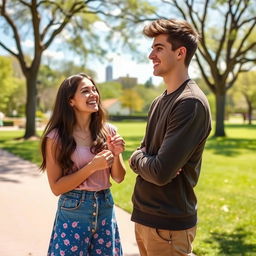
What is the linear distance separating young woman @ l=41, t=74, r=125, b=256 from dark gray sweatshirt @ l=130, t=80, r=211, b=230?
466 mm

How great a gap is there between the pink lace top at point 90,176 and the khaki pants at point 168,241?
0.63 m

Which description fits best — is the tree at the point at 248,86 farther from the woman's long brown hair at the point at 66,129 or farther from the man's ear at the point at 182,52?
the man's ear at the point at 182,52

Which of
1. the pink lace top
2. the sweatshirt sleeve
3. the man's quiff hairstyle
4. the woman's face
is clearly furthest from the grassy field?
the man's quiff hairstyle

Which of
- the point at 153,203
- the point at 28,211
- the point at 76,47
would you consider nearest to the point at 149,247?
the point at 153,203

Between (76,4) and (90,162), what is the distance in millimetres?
20725

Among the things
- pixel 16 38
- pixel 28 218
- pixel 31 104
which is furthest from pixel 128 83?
pixel 28 218

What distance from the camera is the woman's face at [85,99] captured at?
3.13 metres

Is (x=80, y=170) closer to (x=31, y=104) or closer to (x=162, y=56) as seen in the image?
(x=162, y=56)

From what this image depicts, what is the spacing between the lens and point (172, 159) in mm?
2299

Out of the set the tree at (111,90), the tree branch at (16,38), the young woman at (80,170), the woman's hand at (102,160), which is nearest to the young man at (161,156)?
the woman's hand at (102,160)

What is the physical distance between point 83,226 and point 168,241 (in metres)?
0.74

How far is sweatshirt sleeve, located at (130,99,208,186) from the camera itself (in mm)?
2297

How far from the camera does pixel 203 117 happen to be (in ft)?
7.73

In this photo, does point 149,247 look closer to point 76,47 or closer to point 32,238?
point 32,238
